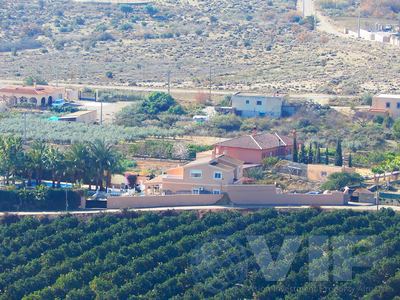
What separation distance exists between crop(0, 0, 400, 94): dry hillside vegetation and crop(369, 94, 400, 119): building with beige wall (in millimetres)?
Result: 8228

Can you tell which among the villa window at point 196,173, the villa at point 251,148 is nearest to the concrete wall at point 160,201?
the villa window at point 196,173

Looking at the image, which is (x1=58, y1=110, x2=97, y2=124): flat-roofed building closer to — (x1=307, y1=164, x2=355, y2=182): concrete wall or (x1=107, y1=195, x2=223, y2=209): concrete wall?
(x1=307, y1=164, x2=355, y2=182): concrete wall

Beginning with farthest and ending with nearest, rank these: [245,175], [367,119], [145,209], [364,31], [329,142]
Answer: [364,31], [367,119], [329,142], [245,175], [145,209]

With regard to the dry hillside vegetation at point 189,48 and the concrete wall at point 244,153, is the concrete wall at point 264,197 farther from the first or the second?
the dry hillside vegetation at point 189,48

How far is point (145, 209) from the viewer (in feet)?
189

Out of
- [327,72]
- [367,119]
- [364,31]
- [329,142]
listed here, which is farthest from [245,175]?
[364,31]

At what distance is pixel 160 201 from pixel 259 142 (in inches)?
358

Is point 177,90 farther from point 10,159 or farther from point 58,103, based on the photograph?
point 10,159

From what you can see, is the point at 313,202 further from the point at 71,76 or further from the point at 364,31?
the point at 364,31

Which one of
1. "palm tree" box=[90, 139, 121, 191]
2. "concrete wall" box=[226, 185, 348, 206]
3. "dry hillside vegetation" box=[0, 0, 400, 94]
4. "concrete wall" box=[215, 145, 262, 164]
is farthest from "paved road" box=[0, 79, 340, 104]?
"concrete wall" box=[226, 185, 348, 206]

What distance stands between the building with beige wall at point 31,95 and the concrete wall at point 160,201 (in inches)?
1012

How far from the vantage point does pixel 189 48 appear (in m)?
108

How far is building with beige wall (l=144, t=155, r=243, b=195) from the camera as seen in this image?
59562 mm

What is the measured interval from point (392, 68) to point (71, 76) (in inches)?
775
